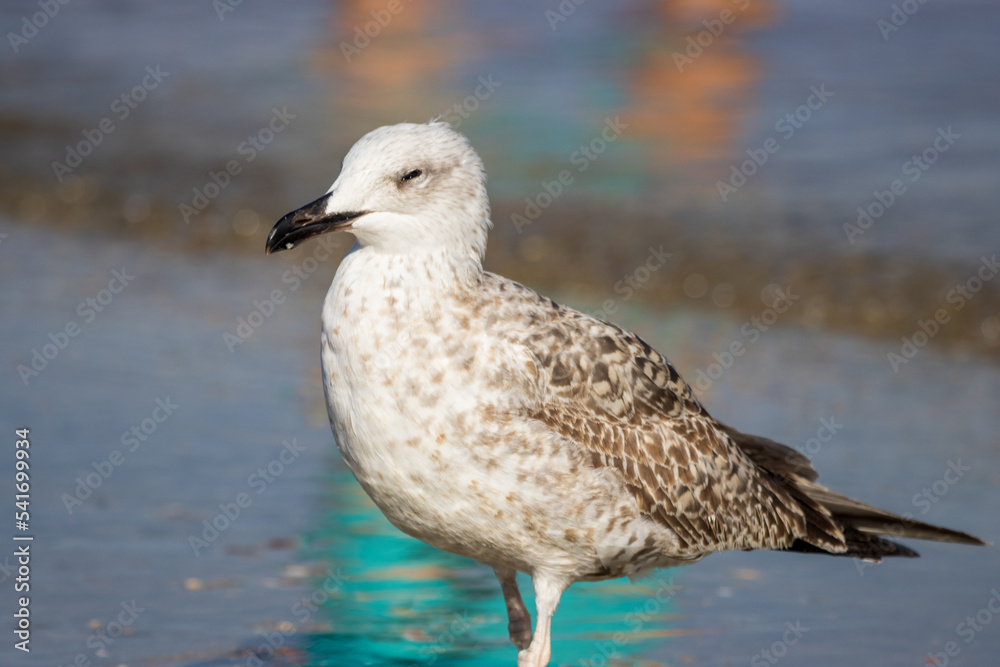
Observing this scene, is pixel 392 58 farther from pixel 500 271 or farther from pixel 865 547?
pixel 865 547

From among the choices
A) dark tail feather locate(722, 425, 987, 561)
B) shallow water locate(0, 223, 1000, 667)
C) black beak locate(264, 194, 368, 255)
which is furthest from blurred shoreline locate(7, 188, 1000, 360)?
black beak locate(264, 194, 368, 255)

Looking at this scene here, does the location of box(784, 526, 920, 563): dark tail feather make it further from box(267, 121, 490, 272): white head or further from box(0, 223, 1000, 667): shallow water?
box(267, 121, 490, 272): white head

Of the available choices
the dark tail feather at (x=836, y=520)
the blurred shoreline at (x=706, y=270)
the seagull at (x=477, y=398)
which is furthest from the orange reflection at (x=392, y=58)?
the seagull at (x=477, y=398)

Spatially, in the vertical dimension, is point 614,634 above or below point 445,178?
below

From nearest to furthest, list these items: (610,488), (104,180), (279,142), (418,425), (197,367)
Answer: (418,425) < (610,488) < (197,367) < (104,180) < (279,142)

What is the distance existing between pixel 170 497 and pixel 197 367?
59.9 inches

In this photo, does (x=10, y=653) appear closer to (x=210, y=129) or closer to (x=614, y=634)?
(x=614, y=634)

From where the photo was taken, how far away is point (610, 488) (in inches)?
176

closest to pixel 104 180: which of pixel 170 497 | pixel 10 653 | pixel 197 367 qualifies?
pixel 197 367

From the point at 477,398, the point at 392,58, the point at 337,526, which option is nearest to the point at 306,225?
the point at 477,398

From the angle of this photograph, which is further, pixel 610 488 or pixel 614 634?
pixel 614 634

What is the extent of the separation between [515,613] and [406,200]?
1534mm

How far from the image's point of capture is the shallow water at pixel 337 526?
5023mm

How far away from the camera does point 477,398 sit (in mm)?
4188
